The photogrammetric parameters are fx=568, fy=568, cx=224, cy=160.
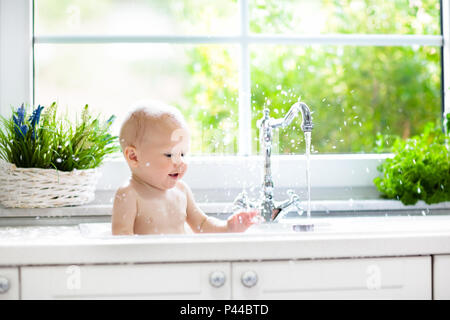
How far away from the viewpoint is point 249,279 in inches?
42.1

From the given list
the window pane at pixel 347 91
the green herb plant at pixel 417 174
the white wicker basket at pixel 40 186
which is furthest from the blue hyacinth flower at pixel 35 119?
the green herb plant at pixel 417 174

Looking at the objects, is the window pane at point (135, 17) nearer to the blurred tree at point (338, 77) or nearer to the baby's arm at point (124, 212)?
the blurred tree at point (338, 77)

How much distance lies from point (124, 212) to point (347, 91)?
131 centimetres

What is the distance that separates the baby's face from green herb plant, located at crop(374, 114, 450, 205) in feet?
2.27

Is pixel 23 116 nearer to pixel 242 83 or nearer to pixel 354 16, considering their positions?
pixel 242 83

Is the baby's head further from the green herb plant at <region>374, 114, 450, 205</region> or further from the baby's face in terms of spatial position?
the green herb plant at <region>374, 114, 450, 205</region>

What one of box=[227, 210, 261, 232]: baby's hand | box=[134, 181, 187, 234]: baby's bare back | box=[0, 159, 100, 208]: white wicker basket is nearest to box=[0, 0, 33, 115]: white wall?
box=[0, 159, 100, 208]: white wicker basket

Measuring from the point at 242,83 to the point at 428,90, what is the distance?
1.01 meters

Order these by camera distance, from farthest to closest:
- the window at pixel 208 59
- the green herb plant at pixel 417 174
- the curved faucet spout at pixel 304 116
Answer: the window at pixel 208 59
the green herb plant at pixel 417 174
the curved faucet spout at pixel 304 116

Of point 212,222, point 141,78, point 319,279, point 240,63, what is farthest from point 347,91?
point 319,279

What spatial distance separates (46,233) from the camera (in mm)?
1338

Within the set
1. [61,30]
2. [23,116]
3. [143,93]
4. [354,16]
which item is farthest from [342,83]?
[23,116]

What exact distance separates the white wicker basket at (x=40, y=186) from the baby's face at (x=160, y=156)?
0.26m

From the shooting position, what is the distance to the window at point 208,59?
5.96ft
